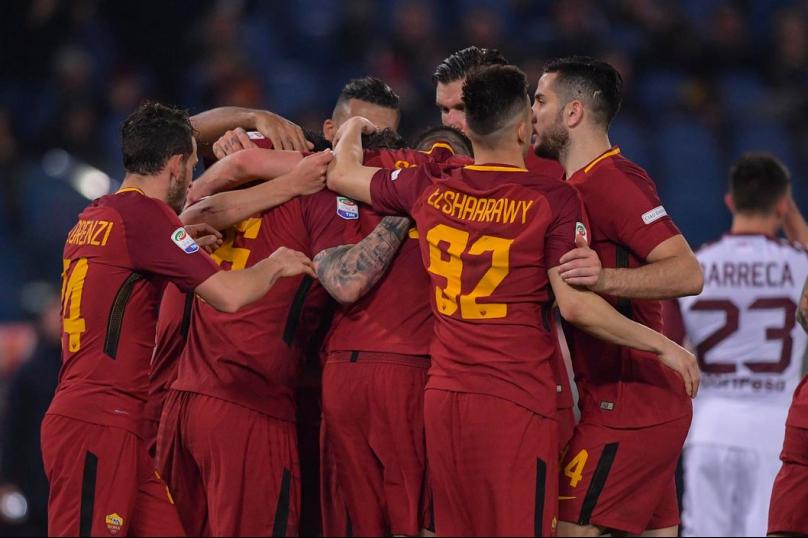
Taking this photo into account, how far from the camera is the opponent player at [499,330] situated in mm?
4664

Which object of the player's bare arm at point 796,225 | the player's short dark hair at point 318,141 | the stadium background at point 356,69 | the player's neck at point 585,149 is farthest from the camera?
the stadium background at point 356,69

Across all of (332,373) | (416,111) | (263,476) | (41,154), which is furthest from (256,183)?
(41,154)

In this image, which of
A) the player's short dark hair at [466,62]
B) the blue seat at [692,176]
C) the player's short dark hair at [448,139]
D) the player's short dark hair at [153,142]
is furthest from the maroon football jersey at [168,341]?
the blue seat at [692,176]

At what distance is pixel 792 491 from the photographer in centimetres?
529

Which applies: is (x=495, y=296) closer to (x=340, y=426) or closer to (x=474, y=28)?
(x=340, y=426)

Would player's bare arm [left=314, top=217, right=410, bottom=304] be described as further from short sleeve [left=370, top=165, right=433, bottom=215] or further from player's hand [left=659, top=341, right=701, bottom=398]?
player's hand [left=659, top=341, right=701, bottom=398]

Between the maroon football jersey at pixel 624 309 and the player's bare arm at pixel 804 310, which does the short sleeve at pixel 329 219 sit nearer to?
the maroon football jersey at pixel 624 309

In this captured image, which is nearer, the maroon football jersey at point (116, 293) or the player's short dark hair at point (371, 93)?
the maroon football jersey at point (116, 293)

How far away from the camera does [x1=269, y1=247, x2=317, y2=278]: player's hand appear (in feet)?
16.6

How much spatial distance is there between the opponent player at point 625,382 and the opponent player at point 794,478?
532 millimetres

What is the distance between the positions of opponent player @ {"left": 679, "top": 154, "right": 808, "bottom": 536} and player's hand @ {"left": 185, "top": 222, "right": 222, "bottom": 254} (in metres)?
3.61

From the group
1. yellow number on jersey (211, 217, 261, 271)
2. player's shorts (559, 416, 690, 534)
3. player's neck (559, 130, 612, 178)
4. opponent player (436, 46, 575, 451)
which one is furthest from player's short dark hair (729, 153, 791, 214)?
yellow number on jersey (211, 217, 261, 271)

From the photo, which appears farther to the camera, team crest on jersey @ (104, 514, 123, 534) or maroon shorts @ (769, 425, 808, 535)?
maroon shorts @ (769, 425, 808, 535)

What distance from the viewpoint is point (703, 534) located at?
7.84m
